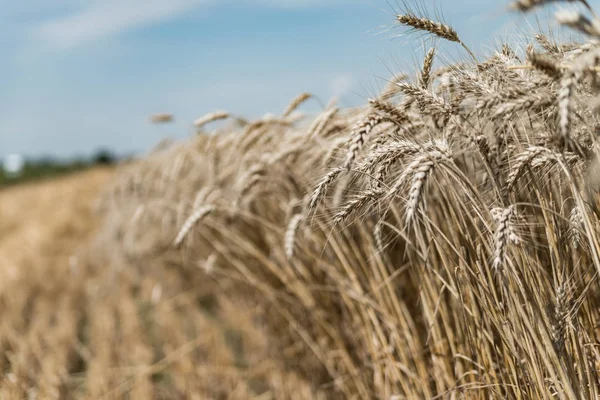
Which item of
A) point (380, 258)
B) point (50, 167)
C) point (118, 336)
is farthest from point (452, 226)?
point (50, 167)

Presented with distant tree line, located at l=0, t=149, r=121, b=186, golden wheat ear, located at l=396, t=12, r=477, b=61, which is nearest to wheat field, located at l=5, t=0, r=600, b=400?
golden wheat ear, located at l=396, t=12, r=477, b=61

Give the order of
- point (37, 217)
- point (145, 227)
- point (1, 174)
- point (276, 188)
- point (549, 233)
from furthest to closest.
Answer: point (1, 174) < point (37, 217) < point (145, 227) < point (276, 188) < point (549, 233)

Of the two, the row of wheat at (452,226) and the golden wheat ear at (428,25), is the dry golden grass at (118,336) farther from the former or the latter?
the golden wheat ear at (428,25)

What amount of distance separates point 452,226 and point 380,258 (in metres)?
0.53

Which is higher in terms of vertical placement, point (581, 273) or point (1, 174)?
point (581, 273)

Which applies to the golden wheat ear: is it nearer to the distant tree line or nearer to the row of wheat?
the row of wheat

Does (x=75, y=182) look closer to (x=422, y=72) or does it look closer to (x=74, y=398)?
(x=74, y=398)

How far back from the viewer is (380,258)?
2381 mm

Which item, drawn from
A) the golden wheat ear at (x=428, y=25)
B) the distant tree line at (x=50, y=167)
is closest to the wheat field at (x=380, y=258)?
the golden wheat ear at (x=428, y=25)

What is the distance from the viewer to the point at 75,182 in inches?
603

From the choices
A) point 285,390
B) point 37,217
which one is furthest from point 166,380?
point 37,217

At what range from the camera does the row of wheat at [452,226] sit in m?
1.32

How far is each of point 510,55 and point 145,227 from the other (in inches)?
171

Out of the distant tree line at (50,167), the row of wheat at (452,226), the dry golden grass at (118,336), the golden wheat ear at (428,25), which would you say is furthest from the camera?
the distant tree line at (50,167)
